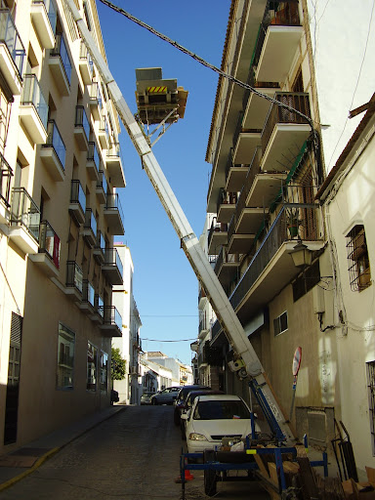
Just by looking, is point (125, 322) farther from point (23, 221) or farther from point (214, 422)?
point (214, 422)

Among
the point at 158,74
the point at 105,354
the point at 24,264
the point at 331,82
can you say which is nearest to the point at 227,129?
the point at 158,74

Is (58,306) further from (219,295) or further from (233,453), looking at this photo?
(233,453)

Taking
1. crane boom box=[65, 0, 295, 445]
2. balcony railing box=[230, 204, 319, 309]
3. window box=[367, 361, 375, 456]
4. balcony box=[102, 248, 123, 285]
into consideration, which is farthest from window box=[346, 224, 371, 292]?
balcony box=[102, 248, 123, 285]

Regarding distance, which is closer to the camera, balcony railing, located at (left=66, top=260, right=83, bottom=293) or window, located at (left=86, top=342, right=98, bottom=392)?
balcony railing, located at (left=66, top=260, right=83, bottom=293)

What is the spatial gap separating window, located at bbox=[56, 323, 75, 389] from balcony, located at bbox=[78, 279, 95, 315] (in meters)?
1.68

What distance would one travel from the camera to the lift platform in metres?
14.8

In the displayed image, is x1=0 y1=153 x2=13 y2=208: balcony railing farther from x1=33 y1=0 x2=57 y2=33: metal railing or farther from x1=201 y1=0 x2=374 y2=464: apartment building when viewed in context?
x1=33 y1=0 x2=57 y2=33: metal railing

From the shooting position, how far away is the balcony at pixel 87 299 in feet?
71.8

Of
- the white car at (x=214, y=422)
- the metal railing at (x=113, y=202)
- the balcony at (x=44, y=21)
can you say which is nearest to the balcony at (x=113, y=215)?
the metal railing at (x=113, y=202)

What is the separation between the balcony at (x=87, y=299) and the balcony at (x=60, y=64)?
807cm

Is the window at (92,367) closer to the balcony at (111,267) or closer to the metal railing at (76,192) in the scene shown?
the balcony at (111,267)

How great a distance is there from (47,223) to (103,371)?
52.9 ft

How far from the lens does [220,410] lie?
39.0 ft

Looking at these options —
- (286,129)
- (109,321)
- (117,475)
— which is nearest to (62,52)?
(286,129)
